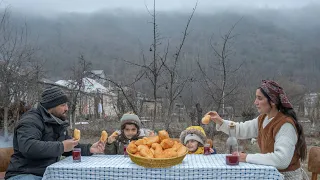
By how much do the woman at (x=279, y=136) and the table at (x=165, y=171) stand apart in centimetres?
14

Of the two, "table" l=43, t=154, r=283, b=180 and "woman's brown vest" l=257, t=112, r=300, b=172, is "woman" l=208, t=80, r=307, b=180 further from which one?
"table" l=43, t=154, r=283, b=180

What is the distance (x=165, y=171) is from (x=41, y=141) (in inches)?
41.0

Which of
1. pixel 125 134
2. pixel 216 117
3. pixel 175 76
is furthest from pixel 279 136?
pixel 175 76

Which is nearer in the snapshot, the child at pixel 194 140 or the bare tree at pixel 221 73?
the child at pixel 194 140

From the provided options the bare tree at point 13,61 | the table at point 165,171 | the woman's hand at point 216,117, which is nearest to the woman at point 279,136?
the table at point 165,171

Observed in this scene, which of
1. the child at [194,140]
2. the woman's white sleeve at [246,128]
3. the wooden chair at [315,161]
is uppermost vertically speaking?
the woman's white sleeve at [246,128]

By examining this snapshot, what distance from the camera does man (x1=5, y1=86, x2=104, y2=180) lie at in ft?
8.58

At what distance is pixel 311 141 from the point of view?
34.3 ft

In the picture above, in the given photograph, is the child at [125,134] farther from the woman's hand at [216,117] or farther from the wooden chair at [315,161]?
the wooden chair at [315,161]

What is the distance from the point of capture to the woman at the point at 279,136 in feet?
8.45

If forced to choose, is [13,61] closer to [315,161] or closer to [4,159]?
[4,159]

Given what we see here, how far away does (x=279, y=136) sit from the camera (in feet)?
8.82

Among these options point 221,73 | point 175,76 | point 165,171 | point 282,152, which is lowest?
point 165,171

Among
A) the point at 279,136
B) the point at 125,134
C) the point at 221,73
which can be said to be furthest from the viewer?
the point at 221,73
